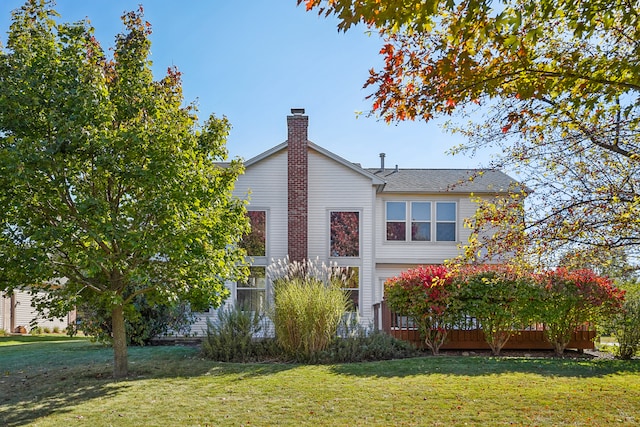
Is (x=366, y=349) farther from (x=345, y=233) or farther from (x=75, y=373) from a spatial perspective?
(x=345, y=233)

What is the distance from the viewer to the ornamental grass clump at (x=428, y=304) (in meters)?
12.1

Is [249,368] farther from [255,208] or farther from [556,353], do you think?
[255,208]

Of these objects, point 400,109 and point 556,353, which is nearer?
point 400,109

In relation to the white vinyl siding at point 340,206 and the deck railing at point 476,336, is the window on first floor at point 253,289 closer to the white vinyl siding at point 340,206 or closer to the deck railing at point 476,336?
the white vinyl siding at point 340,206

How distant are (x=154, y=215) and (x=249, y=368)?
3241 mm

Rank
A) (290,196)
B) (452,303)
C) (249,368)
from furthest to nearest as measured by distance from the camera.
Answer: (290,196) → (452,303) → (249,368)

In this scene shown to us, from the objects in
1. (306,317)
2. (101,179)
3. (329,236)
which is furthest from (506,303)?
(101,179)

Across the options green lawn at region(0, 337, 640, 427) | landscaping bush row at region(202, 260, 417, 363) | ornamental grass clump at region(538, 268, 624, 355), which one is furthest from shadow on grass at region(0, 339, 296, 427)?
ornamental grass clump at region(538, 268, 624, 355)

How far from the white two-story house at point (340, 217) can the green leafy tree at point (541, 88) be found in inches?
477

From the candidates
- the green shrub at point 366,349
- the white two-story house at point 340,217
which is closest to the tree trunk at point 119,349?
the green shrub at point 366,349

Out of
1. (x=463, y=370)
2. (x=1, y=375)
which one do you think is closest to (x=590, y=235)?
(x=463, y=370)

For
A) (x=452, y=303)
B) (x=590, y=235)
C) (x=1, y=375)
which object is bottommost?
(x=1, y=375)

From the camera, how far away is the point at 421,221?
19.9 meters

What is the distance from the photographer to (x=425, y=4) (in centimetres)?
409
